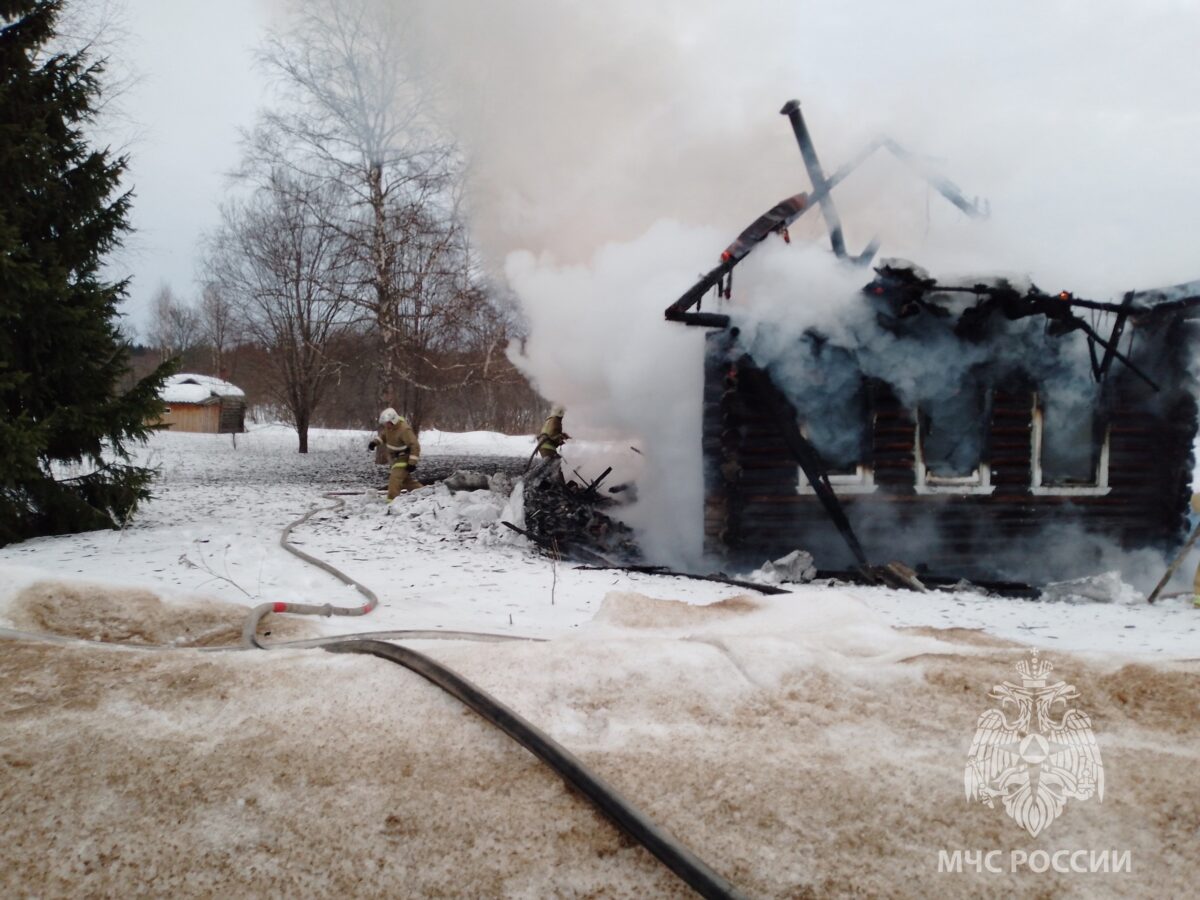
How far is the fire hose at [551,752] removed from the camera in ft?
5.76

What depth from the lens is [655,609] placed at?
4.37 meters

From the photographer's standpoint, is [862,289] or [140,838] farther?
[862,289]

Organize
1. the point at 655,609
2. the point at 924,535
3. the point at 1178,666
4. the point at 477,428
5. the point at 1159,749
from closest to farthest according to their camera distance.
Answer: the point at 1159,749 → the point at 1178,666 → the point at 655,609 → the point at 924,535 → the point at 477,428

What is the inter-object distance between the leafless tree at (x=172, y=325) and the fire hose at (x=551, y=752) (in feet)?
162

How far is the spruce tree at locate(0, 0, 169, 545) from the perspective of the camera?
23.9ft

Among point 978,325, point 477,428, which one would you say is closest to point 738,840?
point 978,325

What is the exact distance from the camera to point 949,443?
864cm

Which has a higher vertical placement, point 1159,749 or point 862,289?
point 862,289

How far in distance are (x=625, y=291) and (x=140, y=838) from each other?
8.81 m

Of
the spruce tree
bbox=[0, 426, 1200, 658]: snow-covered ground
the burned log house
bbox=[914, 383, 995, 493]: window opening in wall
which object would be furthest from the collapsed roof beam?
the spruce tree

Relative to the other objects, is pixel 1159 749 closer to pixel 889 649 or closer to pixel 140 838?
pixel 889 649

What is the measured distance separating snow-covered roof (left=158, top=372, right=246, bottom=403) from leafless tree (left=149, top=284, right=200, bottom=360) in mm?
16196

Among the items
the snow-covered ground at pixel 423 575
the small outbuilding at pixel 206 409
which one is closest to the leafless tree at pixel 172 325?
the small outbuilding at pixel 206 409

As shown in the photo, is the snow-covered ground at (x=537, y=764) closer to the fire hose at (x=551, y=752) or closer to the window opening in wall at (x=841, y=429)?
the fire hose at (x=551, y=752)
